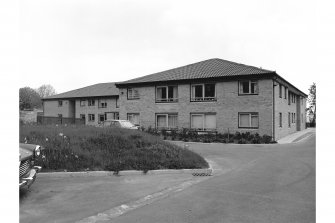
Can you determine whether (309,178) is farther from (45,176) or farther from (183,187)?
(45,176)

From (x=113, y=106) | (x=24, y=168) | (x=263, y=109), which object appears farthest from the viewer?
(x=113, y=106)

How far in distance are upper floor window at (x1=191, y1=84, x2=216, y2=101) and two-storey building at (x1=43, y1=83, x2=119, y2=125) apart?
1595 cm

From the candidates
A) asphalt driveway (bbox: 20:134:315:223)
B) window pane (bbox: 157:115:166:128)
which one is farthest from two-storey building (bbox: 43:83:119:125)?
asphalt driveway (bbox: 20:134:315:223)

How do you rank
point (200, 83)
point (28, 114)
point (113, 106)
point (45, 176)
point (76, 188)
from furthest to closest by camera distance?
1. point (113, 106)
2. point (28, 114)
3. point (200, 83)
4. point (45, 176)
5. point (76, 188)

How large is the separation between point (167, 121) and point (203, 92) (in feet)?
13.4

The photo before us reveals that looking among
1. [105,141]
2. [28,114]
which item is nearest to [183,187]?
[105,141]

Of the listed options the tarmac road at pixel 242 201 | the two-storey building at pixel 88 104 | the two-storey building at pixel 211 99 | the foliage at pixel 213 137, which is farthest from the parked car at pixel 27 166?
the two-storey building at pixel 88 104

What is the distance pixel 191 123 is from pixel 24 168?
61.8 ft

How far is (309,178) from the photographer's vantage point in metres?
7.96

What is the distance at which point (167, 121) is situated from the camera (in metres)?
25.1

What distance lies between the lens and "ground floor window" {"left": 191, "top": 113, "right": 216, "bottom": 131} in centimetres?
2302

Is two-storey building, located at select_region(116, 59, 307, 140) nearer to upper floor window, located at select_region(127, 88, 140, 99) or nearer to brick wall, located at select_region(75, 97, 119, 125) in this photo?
upper floor window, located at select_region(127, 88, 140, 99)

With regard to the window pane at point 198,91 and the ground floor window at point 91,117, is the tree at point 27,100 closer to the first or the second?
the ground floor window at point 91,117

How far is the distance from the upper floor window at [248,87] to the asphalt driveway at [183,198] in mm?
12986
